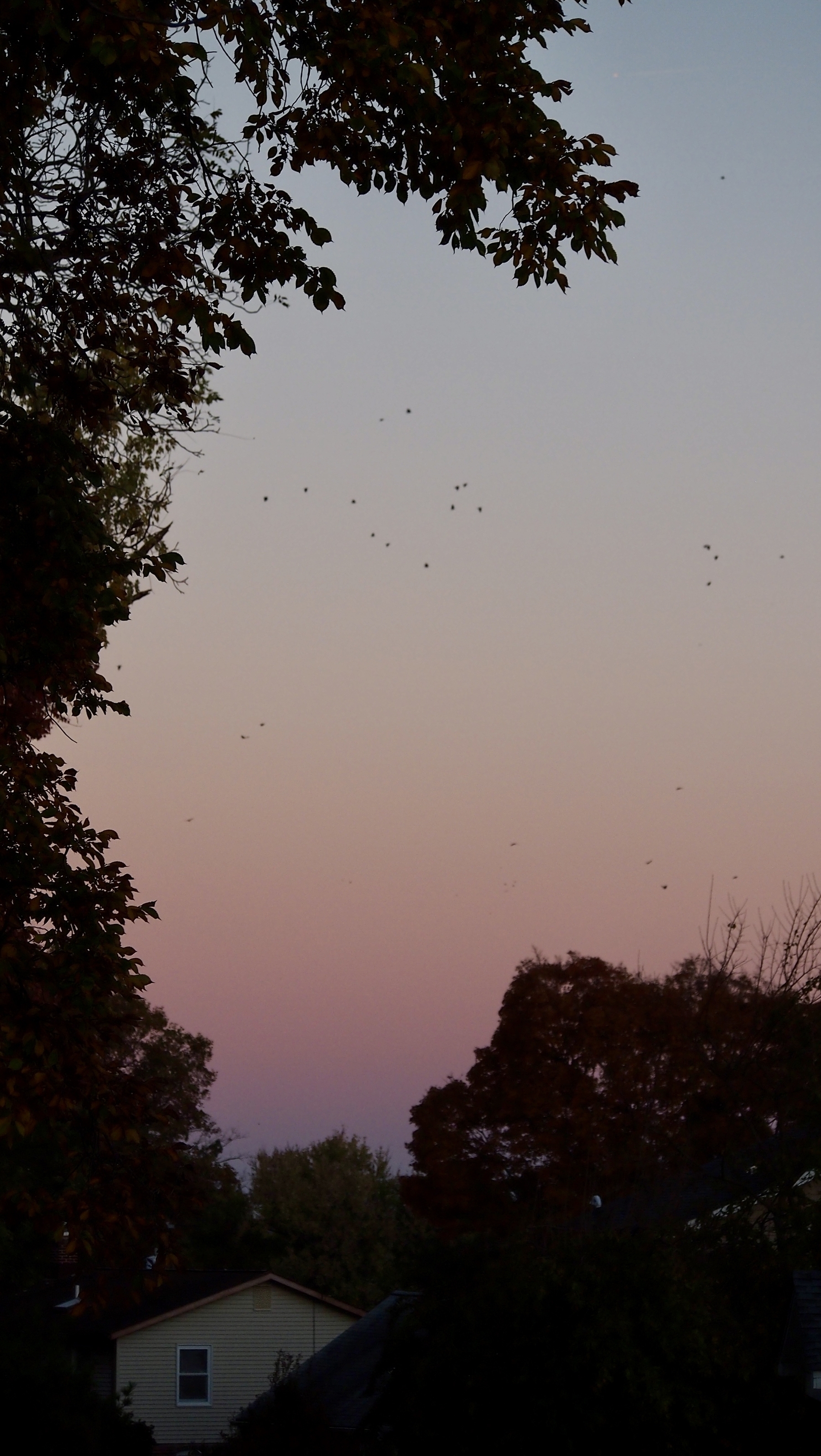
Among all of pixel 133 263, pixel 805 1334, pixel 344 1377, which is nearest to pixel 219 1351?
pixel 344 1377

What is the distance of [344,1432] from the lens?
88.8 feet

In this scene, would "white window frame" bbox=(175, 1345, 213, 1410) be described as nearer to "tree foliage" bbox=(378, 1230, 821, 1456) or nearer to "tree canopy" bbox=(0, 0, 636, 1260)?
"tree foliage" bbox=(378, 1230, 821, 1456)

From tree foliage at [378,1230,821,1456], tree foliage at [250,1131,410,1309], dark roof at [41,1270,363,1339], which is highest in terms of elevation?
tree foliage at [250,1131,410,1309]

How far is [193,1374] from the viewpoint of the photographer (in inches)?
1564

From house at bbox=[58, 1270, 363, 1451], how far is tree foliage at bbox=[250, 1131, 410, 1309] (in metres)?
17.0

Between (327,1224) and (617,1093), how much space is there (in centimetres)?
2663

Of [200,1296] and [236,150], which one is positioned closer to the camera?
[236,150]

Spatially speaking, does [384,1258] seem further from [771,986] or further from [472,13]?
[472,13]

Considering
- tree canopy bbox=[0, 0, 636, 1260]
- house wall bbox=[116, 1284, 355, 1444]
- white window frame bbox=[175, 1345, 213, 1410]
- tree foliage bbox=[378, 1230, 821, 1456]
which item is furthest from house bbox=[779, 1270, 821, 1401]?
white window frame bbox=[175, 1345, 213, 1410]

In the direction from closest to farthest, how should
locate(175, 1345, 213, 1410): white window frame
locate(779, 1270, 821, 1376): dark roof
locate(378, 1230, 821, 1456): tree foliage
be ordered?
locate(779, 1270, 821, 1376): dark roof
locate(378, 1230, 821, 1456): tree foliage
locate(175, 1345, 213, 1410): white window frame

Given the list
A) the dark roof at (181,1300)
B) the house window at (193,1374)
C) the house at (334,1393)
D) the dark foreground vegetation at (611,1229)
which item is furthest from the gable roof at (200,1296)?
the house at (334,1393)

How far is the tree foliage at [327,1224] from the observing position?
59.0 m

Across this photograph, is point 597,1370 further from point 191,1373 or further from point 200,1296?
point 191,1373

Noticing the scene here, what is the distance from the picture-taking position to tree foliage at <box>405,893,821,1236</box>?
1246 inches
